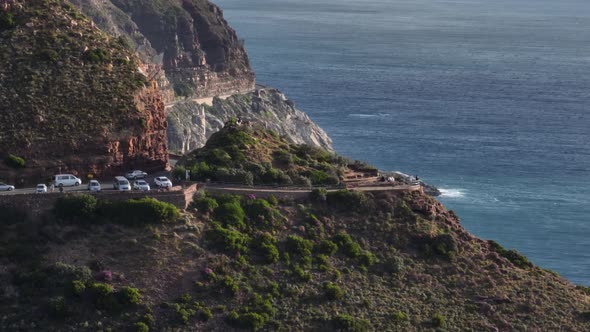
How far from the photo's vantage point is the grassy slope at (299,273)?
180 ft

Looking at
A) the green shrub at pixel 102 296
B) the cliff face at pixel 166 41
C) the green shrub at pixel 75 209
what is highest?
the cliff face at pixel 166 41

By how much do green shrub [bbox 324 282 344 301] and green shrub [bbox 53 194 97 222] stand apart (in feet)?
37.2

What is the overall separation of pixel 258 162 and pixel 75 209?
41.4 ft

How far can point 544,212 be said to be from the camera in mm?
125438

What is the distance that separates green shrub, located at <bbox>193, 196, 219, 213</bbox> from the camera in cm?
6153

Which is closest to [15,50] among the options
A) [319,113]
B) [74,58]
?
[74,58]

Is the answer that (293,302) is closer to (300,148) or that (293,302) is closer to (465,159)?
(300,148)

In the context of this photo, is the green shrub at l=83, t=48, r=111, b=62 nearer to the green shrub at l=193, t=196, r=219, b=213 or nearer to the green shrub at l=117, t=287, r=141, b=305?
the green shrub at l=193, t=196, r=219, b=213

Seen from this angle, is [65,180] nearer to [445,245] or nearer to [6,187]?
[6,187]

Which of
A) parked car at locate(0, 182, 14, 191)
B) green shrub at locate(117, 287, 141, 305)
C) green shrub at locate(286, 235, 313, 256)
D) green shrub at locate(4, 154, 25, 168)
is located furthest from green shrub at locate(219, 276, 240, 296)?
green shrub at locate(4, 154, 25, 168)

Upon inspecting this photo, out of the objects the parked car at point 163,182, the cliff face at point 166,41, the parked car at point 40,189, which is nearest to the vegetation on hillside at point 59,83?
the parked car at point 40,189

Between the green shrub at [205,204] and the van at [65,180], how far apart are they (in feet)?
19.3

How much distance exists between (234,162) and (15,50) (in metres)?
13.0

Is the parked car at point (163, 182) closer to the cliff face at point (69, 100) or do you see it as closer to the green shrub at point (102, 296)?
the cliff face at point (69, 100)
